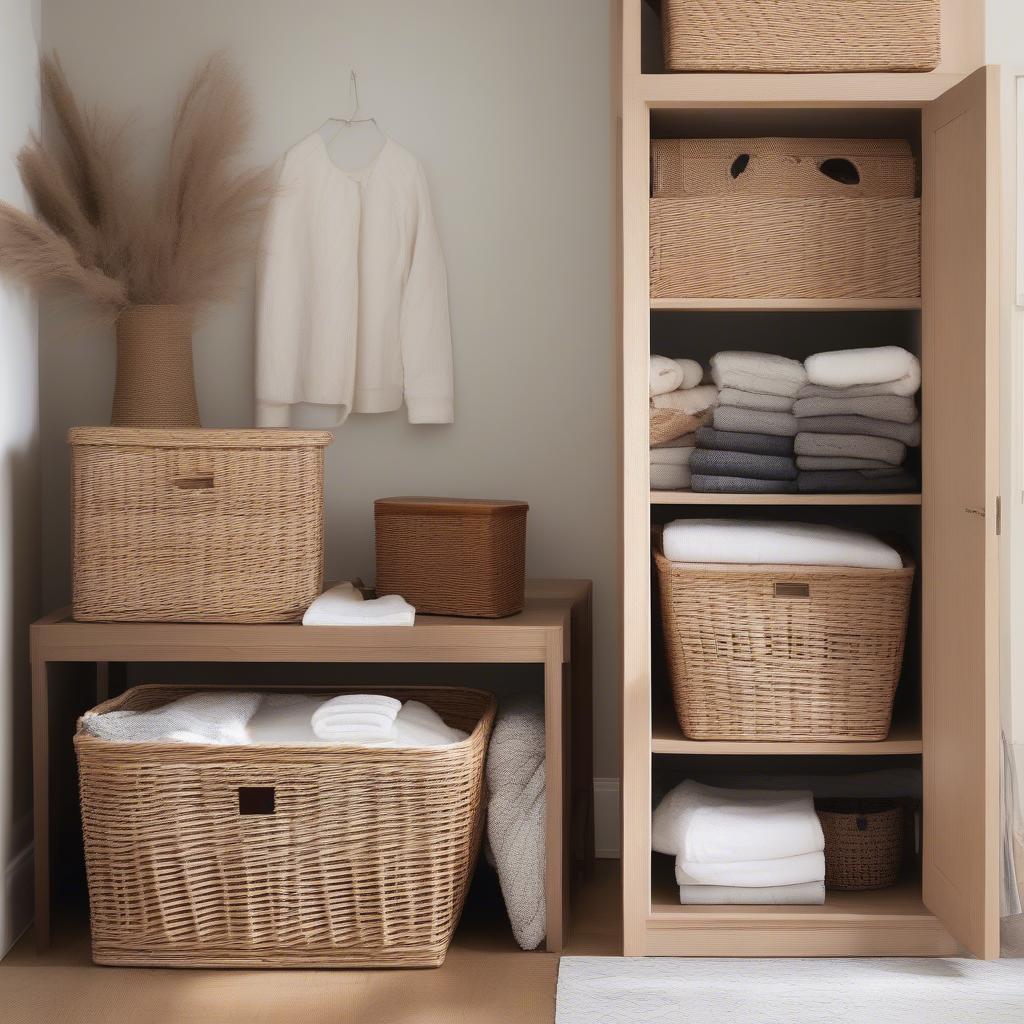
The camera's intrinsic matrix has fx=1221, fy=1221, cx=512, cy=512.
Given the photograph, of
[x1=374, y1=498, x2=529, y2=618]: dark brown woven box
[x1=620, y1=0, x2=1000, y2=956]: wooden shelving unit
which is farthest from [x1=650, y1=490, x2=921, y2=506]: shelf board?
[x1=374, y1=498, x2=529, y2=618]: dark brown woven box

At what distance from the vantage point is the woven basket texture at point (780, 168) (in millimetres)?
2391

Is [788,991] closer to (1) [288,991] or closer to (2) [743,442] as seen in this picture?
(1) [288,991]

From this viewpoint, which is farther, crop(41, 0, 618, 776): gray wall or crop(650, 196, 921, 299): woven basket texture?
crop(41, 0, 618, 776): gray wall

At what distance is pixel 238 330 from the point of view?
2.95 metres

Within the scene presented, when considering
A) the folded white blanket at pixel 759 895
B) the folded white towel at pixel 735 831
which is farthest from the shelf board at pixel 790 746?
the folded white blanket at pixel 759 895

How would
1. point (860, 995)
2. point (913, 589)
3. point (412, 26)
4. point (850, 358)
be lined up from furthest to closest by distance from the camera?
point (412, 26) → point (913, 589) → point (850, 358) → point (860, 995)

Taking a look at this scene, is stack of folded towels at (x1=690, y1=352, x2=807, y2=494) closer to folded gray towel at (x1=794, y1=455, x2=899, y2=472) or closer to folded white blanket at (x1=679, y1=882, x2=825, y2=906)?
folded gray towel at (x1=794, y1=455, x2=899, y2=472)

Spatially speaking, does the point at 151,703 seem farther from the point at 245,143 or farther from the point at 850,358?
the point at 850,358

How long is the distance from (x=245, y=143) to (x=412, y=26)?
48cm

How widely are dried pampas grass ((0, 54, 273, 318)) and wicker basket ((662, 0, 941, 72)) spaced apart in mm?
1034

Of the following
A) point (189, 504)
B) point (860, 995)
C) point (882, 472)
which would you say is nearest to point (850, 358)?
point (882, 472)

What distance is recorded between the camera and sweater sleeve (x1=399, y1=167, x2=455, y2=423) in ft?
9.36

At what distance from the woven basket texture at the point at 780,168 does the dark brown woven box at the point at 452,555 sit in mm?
729

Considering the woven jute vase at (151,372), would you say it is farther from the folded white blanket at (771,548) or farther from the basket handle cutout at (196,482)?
the folded white blanket at (771,548)
